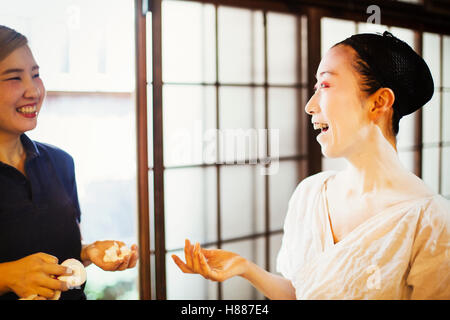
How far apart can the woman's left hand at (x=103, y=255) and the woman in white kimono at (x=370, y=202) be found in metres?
0.22

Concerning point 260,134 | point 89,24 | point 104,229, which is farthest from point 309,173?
point 89,24

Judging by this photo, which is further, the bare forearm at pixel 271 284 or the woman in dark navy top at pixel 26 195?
the bare forearm at pixel 271 284

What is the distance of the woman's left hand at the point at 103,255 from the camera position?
1149mm

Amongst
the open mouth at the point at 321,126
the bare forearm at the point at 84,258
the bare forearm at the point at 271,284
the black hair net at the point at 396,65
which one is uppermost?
the black hair net at the point at 396,65

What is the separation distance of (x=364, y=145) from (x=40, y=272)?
1069 mm

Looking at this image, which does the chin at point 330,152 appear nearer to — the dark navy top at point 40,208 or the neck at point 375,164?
the neck at point 375,164

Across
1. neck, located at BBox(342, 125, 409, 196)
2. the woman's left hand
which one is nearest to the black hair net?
neck, located at BBox(342, 125, 409, 196)

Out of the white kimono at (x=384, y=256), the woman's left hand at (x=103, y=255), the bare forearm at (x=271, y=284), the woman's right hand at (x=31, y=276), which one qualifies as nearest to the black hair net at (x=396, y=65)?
the white kimono at (x=384, y=256)

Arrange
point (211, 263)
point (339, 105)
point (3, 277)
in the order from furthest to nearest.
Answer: point (211, 263)
point (339, 105)
point (3, 277)

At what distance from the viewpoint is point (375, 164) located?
1.13 meters

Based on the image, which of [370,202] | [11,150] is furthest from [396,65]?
[11,150]

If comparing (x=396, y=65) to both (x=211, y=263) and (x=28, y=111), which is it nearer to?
(x=211, y=263)

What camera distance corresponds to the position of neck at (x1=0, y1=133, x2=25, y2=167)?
1.03 meters

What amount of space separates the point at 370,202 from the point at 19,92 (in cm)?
113
